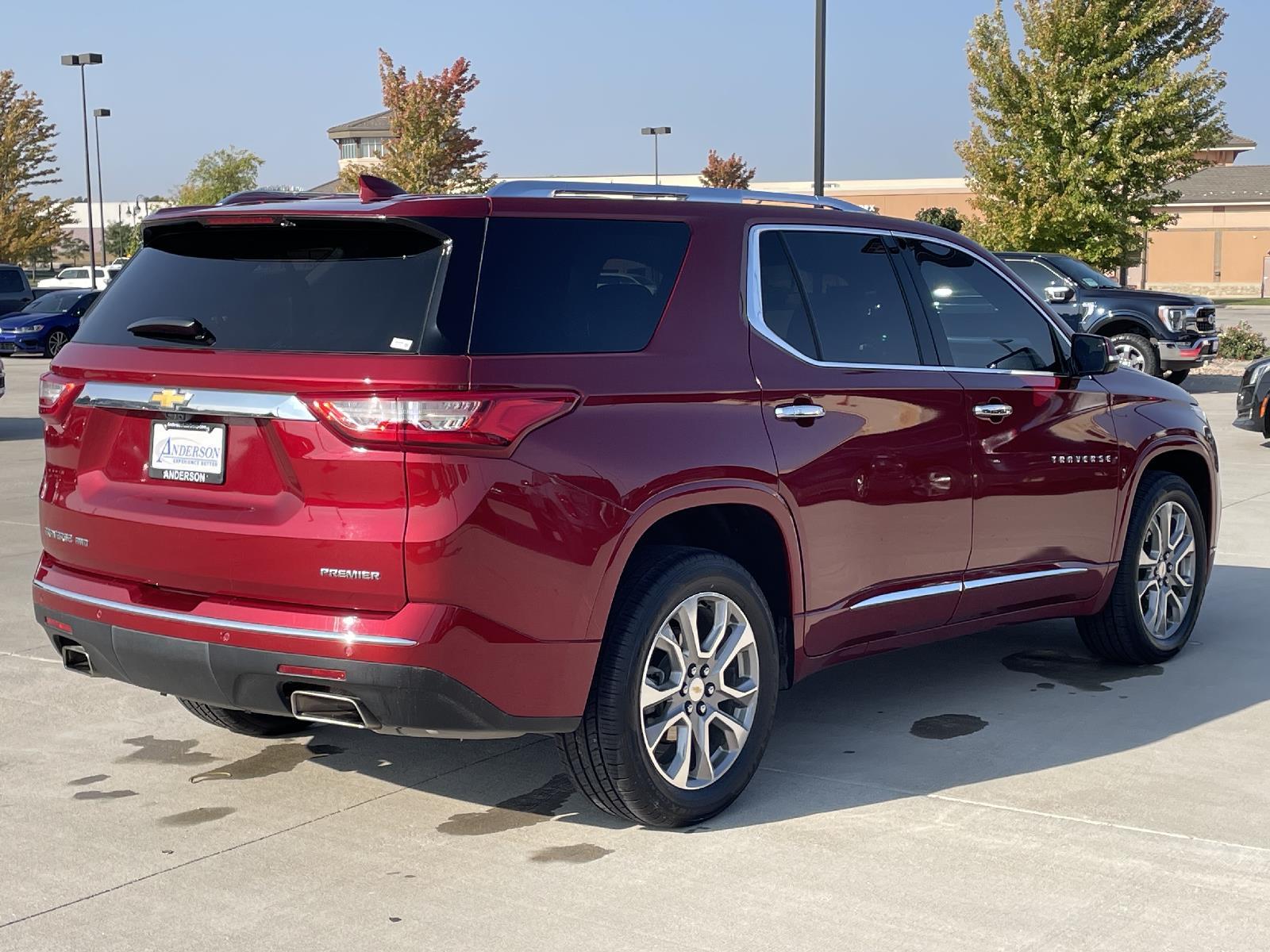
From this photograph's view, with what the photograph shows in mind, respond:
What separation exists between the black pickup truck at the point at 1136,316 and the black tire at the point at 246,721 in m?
16.7

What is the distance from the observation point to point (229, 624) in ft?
13.7

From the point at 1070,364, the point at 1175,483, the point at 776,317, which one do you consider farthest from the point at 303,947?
the point at 1175,483

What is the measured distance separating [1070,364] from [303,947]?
3858 mm

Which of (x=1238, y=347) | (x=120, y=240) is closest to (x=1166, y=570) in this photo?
(x=1238, y=347)

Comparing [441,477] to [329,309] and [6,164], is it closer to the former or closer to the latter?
[329,309]

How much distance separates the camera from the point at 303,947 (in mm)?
3773

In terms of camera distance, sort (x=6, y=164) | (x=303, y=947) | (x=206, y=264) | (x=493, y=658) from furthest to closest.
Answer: (x=6, y=164)
(x=206, y=264)
(x=493, y=658)
(x=303, y=947)

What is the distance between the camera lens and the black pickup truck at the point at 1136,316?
20750 mm

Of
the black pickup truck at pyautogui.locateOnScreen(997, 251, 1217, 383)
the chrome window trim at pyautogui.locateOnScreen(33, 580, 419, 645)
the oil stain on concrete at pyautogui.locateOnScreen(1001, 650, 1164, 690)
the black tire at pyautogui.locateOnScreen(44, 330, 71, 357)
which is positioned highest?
the black pickup truck at pyautogui.locateOnScreen(997, 251, 1217, 383)

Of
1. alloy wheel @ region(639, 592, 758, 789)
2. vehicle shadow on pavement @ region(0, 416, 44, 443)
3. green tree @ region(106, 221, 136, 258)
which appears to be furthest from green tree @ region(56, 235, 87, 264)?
alloy wheel @ region(639, 592, 758, 789)

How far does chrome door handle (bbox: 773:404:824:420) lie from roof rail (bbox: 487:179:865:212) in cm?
68

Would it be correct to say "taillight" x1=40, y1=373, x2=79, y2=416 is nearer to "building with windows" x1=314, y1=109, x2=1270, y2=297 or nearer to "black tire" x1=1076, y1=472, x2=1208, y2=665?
"black tire" x1=1076, y1=472, x2=1208, y2=665

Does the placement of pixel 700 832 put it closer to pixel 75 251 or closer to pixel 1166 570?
pixel 1166 570

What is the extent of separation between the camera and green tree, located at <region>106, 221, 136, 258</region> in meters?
98.8
